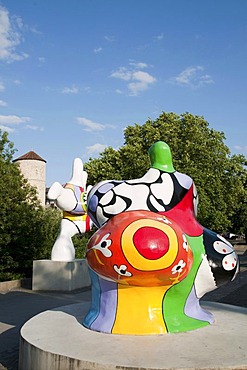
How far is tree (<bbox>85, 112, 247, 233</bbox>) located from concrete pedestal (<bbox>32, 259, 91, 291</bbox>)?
39.5 ft

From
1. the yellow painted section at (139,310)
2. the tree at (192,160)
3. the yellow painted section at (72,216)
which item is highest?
the tree at (192,160)

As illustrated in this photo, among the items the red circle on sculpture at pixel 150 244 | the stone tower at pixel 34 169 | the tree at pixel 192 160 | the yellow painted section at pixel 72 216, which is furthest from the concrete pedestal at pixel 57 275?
the stone tower at pixel 34 169

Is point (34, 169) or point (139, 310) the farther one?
point (34, 169)

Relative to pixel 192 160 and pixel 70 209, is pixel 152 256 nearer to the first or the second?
pixel 70 209

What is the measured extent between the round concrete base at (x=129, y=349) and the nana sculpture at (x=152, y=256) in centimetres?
27

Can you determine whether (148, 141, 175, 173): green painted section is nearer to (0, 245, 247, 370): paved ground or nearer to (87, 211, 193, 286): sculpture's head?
(87, 211, 193, 286): sculpture's head

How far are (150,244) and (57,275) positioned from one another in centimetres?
798

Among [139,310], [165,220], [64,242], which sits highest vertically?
[165,220]

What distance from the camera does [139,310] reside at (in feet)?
18.3

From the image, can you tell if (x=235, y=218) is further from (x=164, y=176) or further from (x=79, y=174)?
(x=164, y=176)

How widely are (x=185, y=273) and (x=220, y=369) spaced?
149 centimetres

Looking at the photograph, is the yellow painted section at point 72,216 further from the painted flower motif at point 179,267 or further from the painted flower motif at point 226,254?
the painted flower motif at point 179,267

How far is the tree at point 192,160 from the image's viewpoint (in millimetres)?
24641

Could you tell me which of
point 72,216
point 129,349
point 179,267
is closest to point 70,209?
point 72,216
